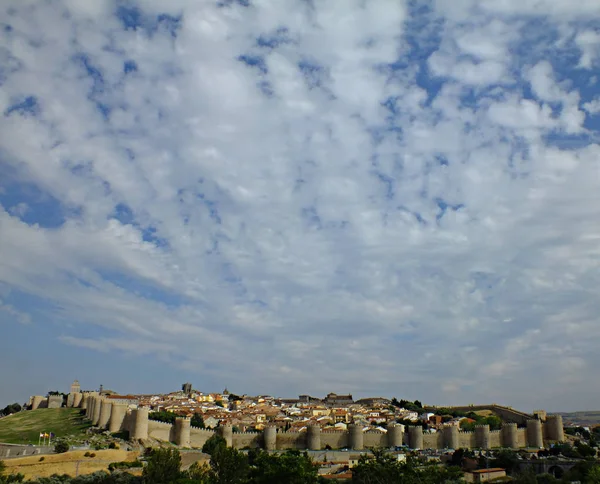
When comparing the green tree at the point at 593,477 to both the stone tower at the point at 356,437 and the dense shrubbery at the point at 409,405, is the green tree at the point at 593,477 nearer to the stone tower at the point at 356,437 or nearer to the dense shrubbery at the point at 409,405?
the stone tower at the point at 356,437

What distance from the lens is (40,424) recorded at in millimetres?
62031

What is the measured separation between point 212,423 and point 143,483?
3321cm

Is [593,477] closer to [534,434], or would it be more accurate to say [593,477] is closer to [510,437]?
[510,437]

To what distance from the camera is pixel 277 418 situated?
70125 millimetres

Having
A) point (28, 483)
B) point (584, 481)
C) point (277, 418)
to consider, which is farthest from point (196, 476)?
→ point (277, 418)

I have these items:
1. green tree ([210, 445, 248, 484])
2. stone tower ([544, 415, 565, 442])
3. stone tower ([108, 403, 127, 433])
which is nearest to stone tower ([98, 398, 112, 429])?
stone tower ([108, 403, 127, 433])

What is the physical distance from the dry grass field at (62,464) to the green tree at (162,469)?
256 cm

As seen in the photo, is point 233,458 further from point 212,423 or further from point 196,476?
point 212,423

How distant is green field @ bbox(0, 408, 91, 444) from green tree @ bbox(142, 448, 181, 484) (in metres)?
21.4

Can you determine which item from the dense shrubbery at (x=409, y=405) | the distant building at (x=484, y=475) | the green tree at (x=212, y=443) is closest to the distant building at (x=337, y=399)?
the dense shrubbery at (x=409, y=405)

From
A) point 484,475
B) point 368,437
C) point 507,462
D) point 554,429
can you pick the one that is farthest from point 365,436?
point 554,429

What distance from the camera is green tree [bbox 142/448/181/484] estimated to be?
31.9 m

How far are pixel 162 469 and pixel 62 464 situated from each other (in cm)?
630

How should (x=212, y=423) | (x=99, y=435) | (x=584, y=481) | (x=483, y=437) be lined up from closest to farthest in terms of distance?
(x=584, y=481) < (x=99, y=435) < (x=483, y=437) < (x=212, y=423)
